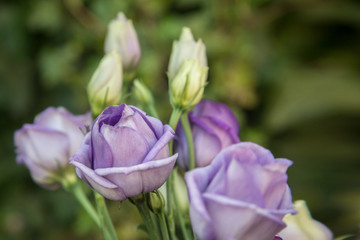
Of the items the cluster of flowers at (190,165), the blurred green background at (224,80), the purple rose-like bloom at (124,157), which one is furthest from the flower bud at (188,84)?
the blurred green background at (224,80)

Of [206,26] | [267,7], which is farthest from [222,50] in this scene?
[267,7]

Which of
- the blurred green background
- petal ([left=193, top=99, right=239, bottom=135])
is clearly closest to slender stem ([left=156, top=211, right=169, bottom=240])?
petal ([left=193, top=99, right=239, bottom=135])

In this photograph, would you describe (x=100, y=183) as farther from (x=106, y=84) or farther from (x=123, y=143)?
(x=106, y=84)

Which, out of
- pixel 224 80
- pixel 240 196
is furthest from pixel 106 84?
pixel 224 80

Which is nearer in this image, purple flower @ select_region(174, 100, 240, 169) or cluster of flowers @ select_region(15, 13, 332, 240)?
cluster of flowers @ select_region(15, 13, 332, 240)

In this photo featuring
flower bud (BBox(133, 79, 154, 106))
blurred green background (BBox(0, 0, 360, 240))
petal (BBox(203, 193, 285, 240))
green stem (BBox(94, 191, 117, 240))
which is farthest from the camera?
blurred green background (BBox(0, 0, 360, 240))

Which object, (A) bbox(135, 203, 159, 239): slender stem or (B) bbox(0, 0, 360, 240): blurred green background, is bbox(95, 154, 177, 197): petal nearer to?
(A) bbox(135, 203, 159, 239): slender stem

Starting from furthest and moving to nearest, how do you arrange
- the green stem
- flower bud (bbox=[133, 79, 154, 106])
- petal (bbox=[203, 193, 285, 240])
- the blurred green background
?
the blurred green background < flower bud (bbox=[133, 79, 154, 106]) < the green stem < petal (bbox=[203, 193, 285, 240])
